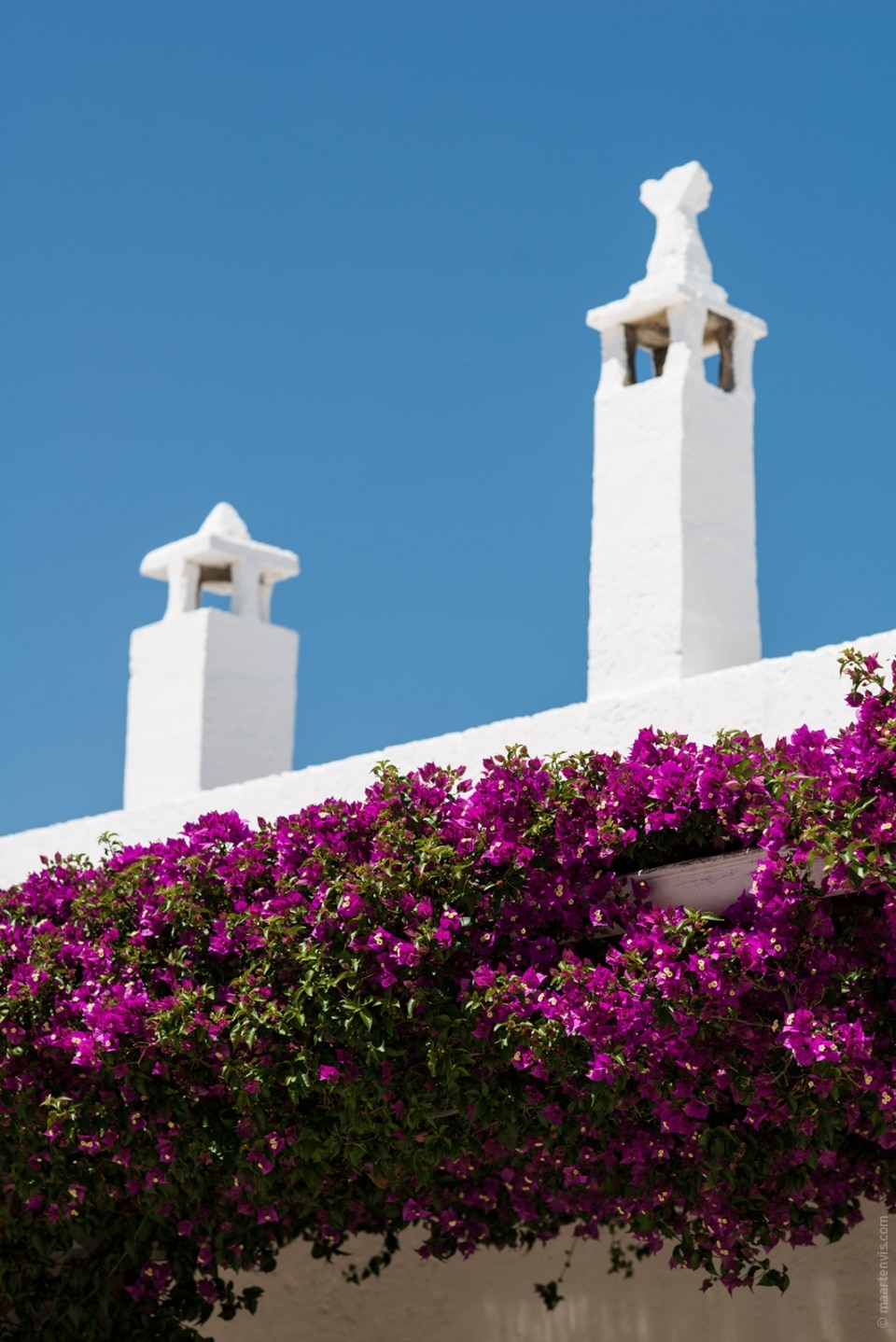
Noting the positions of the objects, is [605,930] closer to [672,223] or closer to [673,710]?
[673,710]

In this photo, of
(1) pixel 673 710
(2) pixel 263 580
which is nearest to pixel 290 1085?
(1) pixel 673 710

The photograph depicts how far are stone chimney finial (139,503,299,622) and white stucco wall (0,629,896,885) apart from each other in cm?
296

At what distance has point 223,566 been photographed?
41.3 ft

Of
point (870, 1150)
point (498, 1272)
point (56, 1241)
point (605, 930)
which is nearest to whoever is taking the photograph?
point (605, 930)

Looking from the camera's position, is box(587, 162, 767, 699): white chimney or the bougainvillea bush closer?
the bougainvillea bush

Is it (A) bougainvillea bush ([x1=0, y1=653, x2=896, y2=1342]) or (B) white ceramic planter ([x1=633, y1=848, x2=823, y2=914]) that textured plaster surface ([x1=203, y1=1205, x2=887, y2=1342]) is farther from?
(B) white ceramic planter ([x1=633, y1=848, x2=823, y2=914])

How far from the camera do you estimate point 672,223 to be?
9594mm

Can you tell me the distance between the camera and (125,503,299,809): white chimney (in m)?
11.6

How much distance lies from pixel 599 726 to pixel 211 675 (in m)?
4.96

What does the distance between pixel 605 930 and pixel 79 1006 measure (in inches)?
77.2

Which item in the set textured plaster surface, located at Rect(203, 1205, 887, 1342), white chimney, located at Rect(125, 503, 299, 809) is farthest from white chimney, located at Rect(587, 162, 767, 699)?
white chimney, located at Rect(125, 503, 299, 809)

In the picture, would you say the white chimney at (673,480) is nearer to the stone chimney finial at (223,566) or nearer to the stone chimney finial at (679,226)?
the stone chimney finial at (679,226)

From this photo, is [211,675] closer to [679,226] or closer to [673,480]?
[673,480]

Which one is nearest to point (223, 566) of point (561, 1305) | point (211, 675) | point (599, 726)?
point (211, 675)
